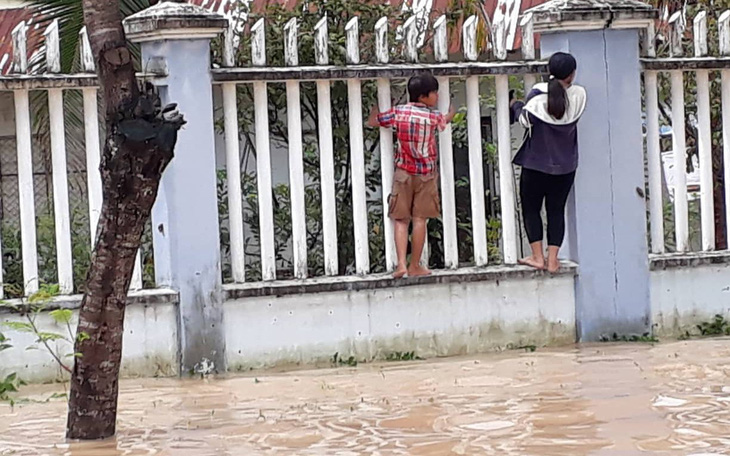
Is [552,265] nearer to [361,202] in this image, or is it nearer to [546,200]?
[546,200]

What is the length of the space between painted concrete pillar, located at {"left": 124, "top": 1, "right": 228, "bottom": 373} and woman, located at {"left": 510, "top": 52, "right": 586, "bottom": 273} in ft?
6.11

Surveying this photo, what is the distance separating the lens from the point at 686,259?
8656 millimetres

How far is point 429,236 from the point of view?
873 cm

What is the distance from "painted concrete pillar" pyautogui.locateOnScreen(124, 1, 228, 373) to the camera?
25.0 ft

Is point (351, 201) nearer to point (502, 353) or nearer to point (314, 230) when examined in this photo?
point (314, 230)

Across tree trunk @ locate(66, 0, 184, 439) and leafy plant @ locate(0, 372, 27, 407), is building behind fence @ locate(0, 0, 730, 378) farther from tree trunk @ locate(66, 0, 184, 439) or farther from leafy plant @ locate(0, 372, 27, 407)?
tree trunk @ locate(66, 0, 184, 439)

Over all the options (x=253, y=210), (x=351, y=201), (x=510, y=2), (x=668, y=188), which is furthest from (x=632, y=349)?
(x=510, y=2)

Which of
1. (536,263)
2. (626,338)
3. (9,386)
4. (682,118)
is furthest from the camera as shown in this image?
(682,118)

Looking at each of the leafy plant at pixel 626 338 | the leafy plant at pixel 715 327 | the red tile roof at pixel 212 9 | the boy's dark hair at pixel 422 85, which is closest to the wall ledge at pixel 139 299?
the boy's dark hair at pixel 422 85

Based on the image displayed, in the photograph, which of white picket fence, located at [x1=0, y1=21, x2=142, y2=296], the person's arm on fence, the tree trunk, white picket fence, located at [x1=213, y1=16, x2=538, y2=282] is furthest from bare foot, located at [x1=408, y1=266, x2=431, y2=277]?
the tree trunk

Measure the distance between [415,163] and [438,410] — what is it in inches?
82.9

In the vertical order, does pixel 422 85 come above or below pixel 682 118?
above

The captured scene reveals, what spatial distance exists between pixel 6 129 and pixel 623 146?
21.2 feet

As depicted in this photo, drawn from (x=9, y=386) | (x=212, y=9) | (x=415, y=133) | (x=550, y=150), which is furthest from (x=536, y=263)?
(x=212, y=9)
